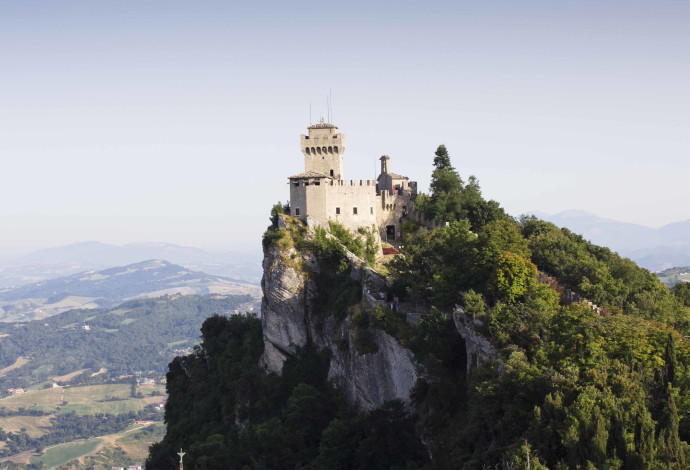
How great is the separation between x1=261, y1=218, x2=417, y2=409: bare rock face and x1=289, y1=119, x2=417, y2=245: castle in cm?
596

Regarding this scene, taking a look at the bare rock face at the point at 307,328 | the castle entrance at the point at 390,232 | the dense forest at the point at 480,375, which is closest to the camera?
the dense forest at the point at 480,375

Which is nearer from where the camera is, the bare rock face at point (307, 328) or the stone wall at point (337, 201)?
the bare rock face at point (307, 328)

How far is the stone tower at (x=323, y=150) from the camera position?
90125 mm

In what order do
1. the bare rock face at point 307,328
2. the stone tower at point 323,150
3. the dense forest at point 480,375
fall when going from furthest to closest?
the stone tower at point 323,150, the bare rock face at point 307,328, the dense forest at point 480,375

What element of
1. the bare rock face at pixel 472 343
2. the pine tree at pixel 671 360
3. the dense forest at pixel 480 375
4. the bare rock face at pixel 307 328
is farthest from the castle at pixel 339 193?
the pine tree at pixel 671 360

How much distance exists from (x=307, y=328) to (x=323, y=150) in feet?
68.7

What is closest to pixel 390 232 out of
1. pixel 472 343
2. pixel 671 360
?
pixel 472 343

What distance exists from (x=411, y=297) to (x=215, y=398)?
1351 inches

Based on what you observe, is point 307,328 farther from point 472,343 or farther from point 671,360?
point 671,360

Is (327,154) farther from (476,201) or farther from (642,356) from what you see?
(642,356)

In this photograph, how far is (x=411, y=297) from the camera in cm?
6906

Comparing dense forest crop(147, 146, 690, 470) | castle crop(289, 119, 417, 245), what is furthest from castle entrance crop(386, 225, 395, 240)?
dense forest crop(147, 146, 690, 470)

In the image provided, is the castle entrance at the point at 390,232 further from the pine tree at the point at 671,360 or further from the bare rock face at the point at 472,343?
the pine tree at the point at 671,360

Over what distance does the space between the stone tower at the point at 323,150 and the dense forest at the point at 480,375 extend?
916 cm
